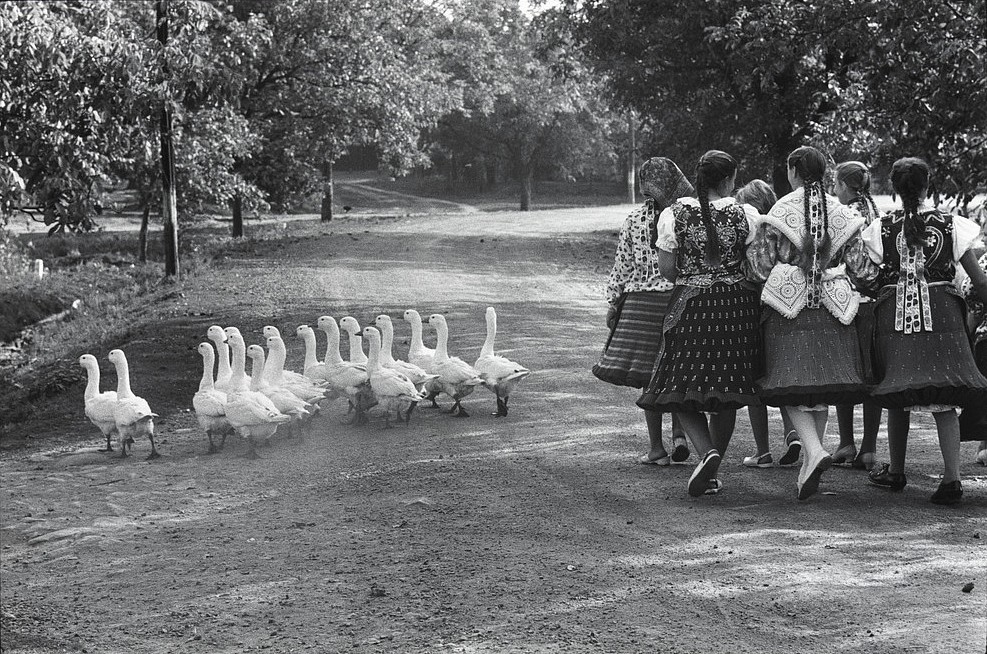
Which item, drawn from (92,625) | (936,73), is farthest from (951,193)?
(92,625)

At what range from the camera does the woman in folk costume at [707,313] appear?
7062 mm

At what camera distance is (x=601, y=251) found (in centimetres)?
2534

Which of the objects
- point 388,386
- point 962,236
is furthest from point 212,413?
point 962,236

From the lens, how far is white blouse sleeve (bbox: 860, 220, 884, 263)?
276 inches

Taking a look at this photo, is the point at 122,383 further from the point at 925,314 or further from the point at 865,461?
the point at 925,314

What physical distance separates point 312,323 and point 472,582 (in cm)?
995

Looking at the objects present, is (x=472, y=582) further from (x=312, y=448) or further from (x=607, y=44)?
(x=607, y=44)

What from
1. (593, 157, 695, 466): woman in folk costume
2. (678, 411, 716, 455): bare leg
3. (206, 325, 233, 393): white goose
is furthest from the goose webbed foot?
(678, 411, 716, 455): bare leg

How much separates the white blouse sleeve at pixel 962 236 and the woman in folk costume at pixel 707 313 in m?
1.18

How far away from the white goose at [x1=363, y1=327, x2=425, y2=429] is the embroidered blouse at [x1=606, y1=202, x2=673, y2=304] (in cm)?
242

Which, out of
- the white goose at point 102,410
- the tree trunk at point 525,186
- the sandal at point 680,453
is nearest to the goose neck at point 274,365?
the white goose at point 102,410

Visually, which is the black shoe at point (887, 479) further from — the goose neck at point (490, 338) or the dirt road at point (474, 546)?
the goose neck at point (490, 338)

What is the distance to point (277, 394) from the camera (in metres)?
9.20

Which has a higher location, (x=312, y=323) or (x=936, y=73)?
(x=936, y=73)
